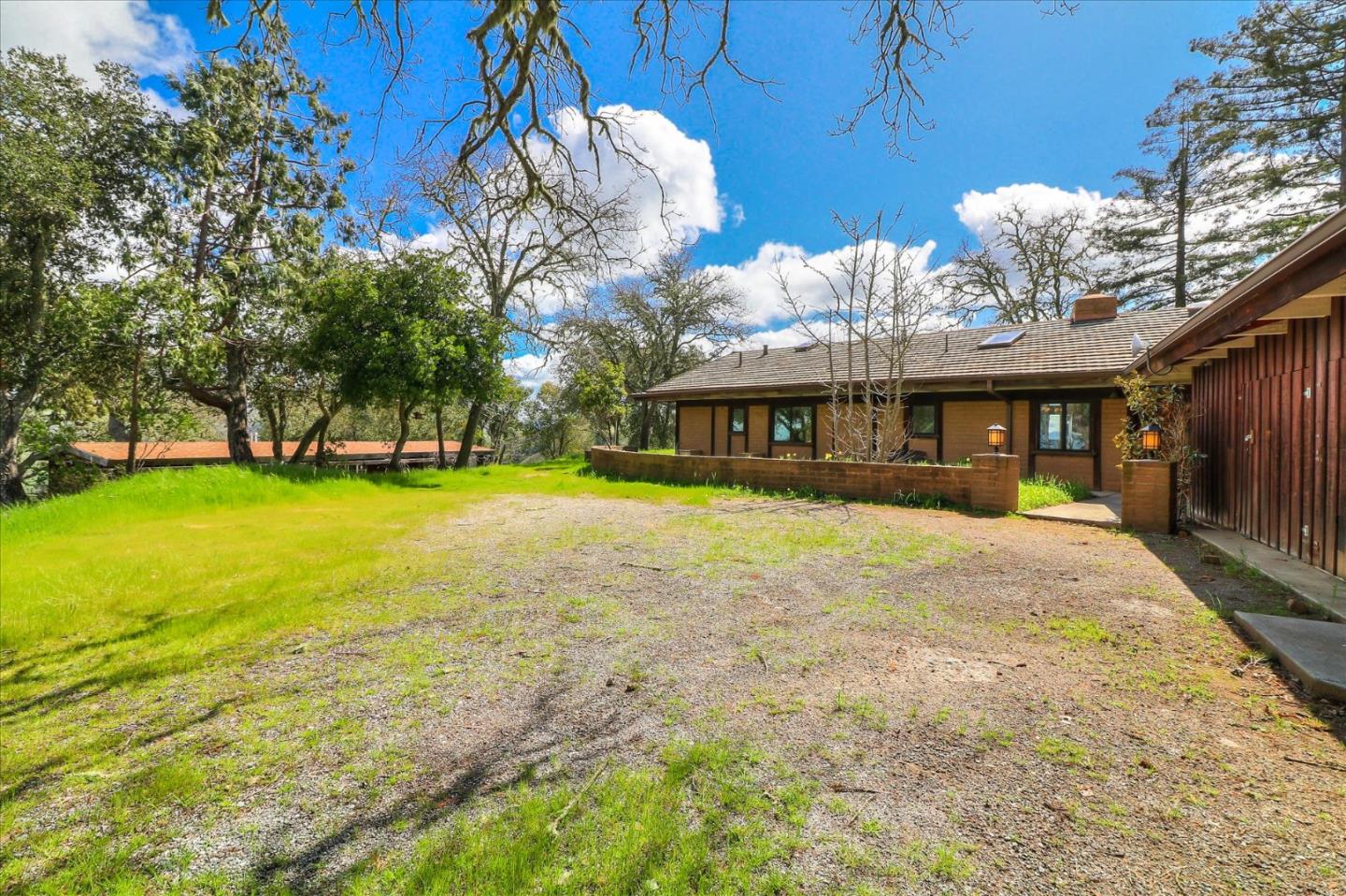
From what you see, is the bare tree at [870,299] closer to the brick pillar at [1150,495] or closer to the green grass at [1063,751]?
the brick pillar at [1150,495]

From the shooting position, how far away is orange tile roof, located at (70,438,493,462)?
23.6 metres

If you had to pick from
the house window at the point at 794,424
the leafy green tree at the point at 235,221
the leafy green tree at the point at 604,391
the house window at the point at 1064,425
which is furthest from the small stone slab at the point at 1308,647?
the leafy green tree at the point at 604,391

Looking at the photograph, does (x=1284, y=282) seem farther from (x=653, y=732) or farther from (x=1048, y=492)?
(x=1048, y=492)

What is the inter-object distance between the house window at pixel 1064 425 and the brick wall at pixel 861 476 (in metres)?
5.26

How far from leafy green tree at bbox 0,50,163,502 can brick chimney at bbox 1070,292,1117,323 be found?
23.9 meters

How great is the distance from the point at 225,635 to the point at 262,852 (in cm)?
255

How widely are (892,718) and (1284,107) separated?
66.0 ft

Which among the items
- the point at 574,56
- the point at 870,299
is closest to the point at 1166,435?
the point at 870,299

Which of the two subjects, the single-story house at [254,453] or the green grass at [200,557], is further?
the single-story house at [254,453]

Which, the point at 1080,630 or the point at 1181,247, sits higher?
the point at 1181,247

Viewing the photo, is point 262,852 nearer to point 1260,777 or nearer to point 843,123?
point 1260,777

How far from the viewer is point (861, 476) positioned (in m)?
9.76

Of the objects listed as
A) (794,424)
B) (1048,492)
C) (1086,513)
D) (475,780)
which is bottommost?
(475,780)

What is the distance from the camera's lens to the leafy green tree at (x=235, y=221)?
1340 centimetres
